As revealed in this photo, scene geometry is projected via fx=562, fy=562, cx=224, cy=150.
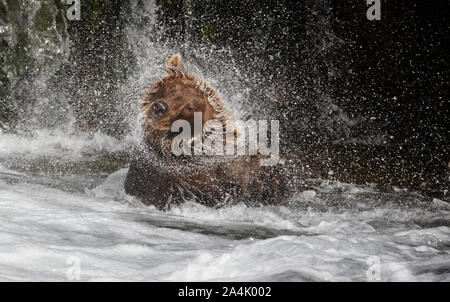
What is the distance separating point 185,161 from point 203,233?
879 millimetres

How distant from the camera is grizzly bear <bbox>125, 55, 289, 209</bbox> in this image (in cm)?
445

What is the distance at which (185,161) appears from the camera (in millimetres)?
4453

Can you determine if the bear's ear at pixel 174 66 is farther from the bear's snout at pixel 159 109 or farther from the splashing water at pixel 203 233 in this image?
the bear's snout at pixel 159 109

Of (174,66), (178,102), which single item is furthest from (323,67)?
(178,102)

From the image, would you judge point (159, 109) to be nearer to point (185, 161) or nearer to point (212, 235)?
point (185, 161)

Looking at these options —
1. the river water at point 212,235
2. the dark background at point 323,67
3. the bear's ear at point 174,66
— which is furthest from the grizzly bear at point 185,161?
the dark background at point 323,67

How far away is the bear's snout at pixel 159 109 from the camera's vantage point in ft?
14.5

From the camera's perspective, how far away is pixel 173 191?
448 cm

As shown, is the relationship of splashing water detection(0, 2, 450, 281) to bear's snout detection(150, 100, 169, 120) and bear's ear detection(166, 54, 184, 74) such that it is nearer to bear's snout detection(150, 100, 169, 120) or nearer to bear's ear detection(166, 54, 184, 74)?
bear's ear detection(166, 54, 184, 74)

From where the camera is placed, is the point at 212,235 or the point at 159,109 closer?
the point at 212,235

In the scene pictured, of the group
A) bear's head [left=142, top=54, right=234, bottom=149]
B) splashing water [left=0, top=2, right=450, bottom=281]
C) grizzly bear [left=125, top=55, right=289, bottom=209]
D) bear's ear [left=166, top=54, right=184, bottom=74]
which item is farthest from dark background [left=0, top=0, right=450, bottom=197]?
bear's ear [left=166, top=54, right=184, bottom=74]
